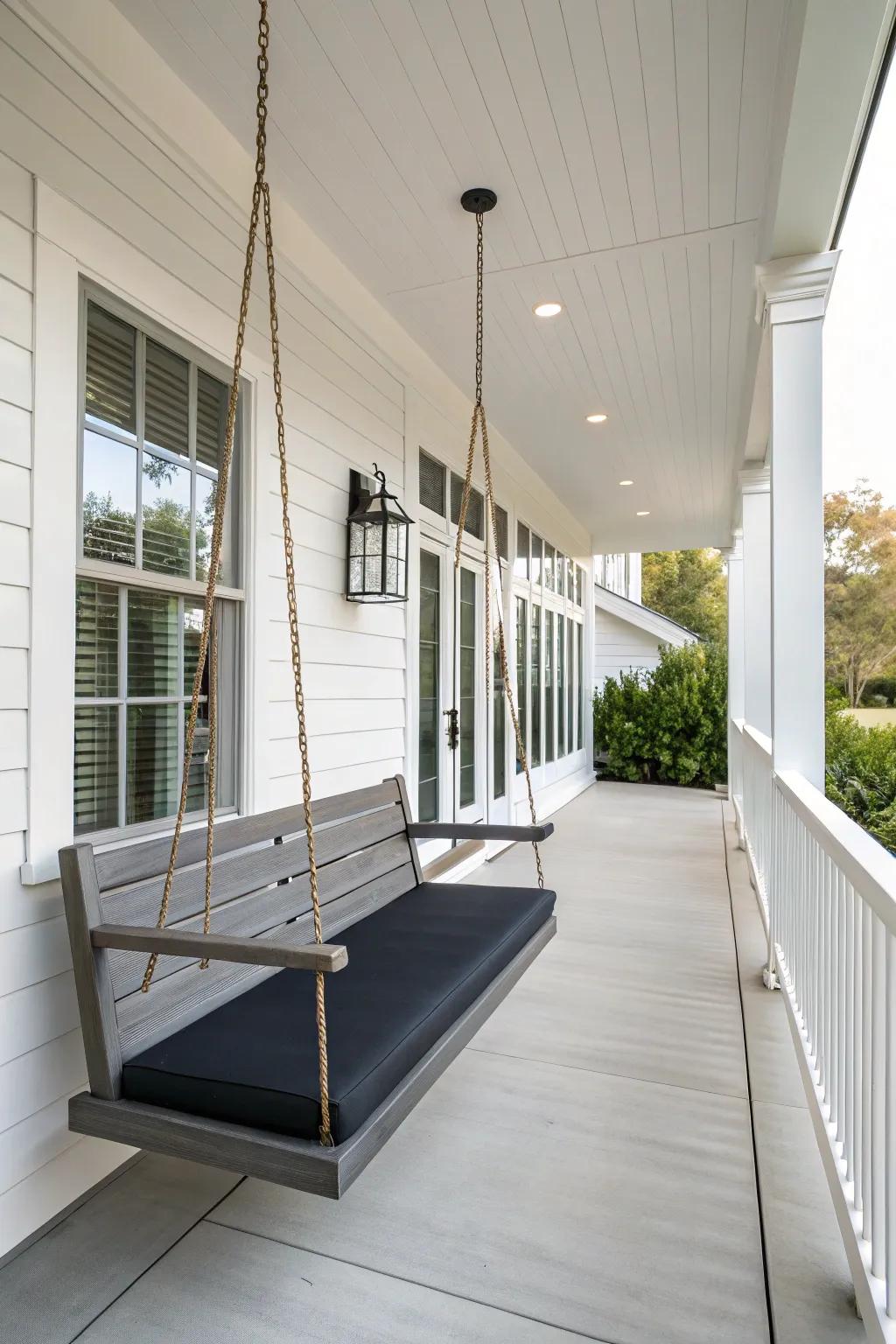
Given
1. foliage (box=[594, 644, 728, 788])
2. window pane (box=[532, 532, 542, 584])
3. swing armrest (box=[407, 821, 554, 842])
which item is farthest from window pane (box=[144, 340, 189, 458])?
foliage (box=[594, 644, 728, 788])

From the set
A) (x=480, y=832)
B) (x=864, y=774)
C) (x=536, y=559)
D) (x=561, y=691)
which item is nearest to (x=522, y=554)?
(x=536, y=559)

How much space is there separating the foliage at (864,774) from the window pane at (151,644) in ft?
12.9

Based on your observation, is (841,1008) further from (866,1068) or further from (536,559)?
(536,559)

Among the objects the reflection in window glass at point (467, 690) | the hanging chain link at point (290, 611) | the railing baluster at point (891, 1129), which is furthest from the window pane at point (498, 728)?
the railing baluster at point (891, 1129)

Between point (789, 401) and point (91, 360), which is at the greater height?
point (789, 401)

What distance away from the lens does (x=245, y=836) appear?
2.30 metres

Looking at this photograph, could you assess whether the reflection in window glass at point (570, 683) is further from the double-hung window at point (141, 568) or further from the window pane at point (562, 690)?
the double-hung window at point (141, 568)

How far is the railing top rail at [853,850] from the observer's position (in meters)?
1.42

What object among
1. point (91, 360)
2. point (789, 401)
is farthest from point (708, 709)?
point (91, 360)

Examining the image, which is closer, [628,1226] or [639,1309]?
[639,1309]

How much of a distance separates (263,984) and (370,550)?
71.0 inches

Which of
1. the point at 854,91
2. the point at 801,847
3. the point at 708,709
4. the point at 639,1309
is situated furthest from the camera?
the point at 708,709

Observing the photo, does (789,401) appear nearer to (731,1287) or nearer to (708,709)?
(731,1287)

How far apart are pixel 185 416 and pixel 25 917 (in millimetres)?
1479
